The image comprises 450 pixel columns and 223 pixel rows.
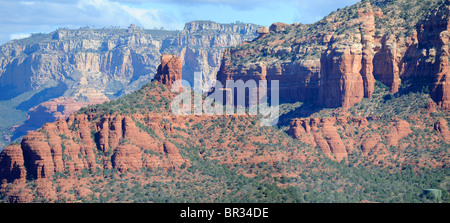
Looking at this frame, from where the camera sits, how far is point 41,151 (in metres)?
118

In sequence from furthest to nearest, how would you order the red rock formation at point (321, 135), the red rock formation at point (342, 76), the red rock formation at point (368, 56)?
the red rock formation at point (368, 56) < the red rock formation at point (342, 76) < the red rock formation at point (321, 135)

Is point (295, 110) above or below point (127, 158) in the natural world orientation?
above

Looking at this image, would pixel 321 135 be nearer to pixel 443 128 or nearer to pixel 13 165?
pixel 443 128

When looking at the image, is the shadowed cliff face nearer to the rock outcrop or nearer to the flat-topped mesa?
the rock outcrop

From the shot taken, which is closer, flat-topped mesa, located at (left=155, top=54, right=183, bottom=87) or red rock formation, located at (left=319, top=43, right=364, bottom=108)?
flat-topped mesa, located at (left=155, top=54, right=183, bottom=87)

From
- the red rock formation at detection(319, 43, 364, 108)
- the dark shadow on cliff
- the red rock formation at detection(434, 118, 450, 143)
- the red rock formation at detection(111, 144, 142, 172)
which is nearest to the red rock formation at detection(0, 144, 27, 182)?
the red rock formation at detection(111, 144, 142, 172)

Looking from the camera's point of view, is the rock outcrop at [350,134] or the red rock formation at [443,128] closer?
the red rock formation at [443,128]

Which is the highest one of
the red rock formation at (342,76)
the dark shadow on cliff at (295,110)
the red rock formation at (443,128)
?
the red rock formation at (342,76)

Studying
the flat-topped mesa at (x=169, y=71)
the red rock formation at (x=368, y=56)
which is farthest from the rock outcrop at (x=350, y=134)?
the flat-topped mesa at (x=169, y=71)

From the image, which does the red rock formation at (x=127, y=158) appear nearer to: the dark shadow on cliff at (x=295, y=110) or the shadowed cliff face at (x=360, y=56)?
the dark shadow on cliff at (x=295, y=110)

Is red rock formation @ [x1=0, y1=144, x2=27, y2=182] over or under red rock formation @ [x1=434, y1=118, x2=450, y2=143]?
under

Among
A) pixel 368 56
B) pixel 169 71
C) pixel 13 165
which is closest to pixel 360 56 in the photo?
pixel 368 56

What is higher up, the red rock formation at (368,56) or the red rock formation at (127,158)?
the red rock formation at (368,56)
